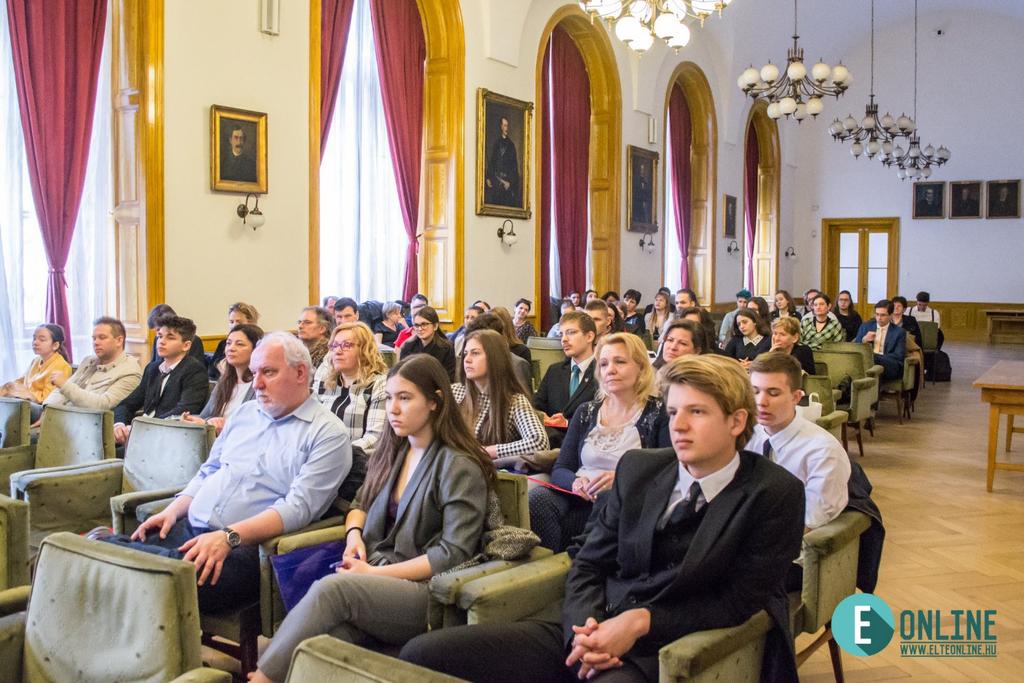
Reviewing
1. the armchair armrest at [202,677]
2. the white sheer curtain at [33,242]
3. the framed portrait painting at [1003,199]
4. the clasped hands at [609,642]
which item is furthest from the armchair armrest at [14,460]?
the framed portrait painting at [1003,199]

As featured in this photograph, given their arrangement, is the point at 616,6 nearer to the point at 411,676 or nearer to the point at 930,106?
the point at 411,676

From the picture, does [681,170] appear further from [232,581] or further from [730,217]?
[232,581]

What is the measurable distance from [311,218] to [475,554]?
7001mm

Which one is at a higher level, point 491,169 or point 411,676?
point 491,169

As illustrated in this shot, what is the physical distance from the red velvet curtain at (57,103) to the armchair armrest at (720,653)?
692 centimetres

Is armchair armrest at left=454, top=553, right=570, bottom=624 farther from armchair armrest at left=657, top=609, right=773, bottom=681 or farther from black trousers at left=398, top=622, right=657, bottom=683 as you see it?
armchair armrest at left=657, top=609, right=773, bottom=681

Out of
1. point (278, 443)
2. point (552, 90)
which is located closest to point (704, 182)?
point (552, 90)

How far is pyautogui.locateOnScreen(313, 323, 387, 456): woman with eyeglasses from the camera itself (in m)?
4.77

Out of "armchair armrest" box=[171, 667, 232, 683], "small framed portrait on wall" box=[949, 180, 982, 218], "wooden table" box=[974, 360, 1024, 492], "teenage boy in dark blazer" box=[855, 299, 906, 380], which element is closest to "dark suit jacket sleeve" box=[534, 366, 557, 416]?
"wooden table" box=[974, 360, 1024, 492]

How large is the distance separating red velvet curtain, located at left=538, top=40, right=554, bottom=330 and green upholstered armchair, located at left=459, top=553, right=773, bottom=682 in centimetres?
1076

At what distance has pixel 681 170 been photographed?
59.2ft

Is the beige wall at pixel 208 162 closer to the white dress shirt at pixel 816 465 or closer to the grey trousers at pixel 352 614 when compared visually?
the grey trousers at pixel 352 614

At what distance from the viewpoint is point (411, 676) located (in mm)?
1692

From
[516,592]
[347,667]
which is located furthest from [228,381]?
[347,667]
